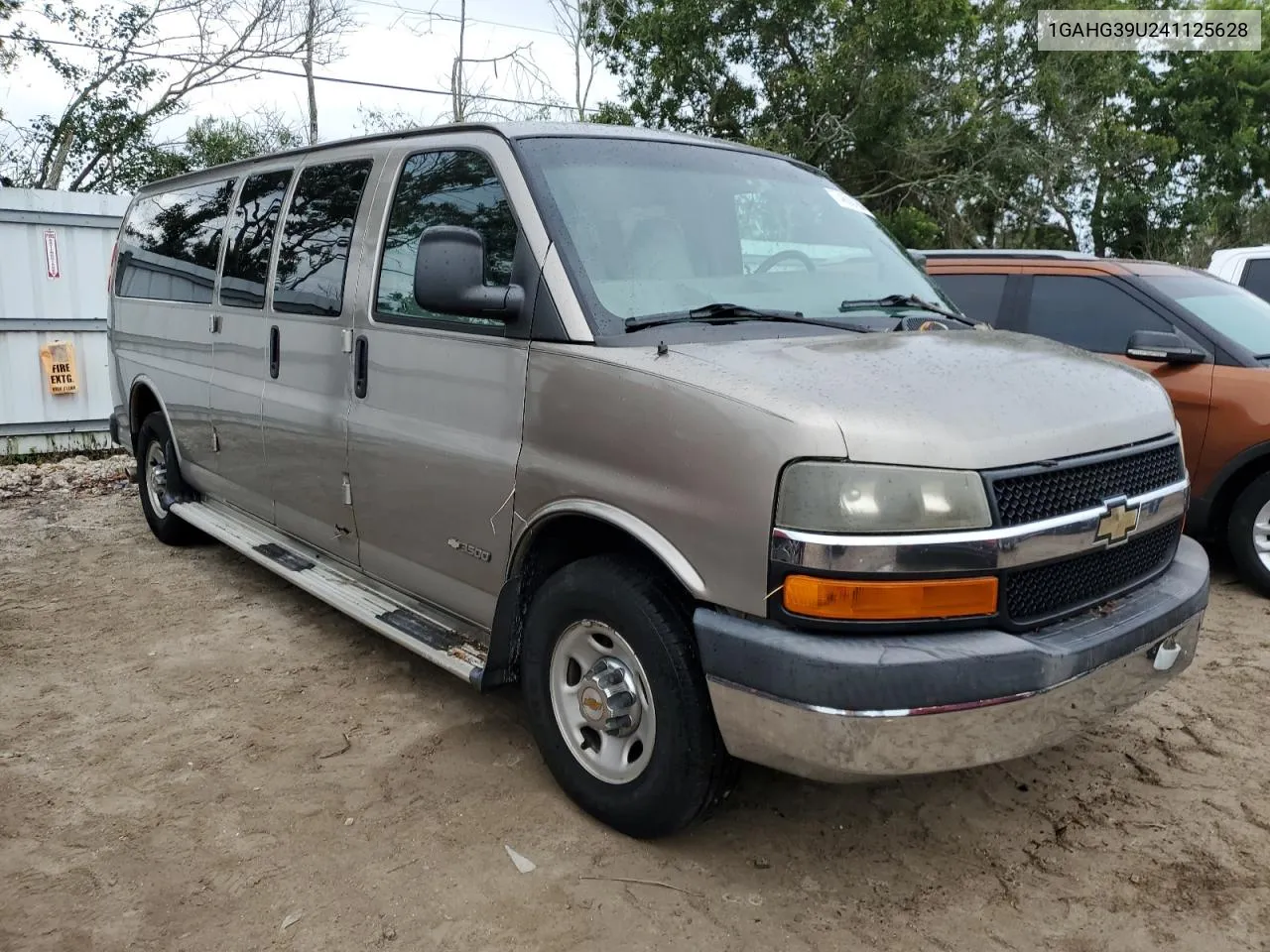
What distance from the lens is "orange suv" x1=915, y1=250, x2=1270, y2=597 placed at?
5.52m

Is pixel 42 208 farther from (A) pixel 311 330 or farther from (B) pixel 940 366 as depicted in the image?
(B) pixel 940 366

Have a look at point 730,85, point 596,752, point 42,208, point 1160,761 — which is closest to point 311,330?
point 596,752

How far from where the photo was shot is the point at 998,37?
19.2 m

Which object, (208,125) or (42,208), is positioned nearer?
(42,208)

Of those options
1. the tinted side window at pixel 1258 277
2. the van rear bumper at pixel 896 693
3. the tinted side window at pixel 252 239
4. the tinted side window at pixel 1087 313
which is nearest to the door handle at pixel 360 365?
the tinted side window at pixel 252 239

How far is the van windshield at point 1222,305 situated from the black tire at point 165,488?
5968 millimetres

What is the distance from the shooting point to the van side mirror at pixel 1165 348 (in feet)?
18.3

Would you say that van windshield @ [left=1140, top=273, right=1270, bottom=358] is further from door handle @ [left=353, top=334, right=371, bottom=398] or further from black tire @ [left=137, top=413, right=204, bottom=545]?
black tire @ [left=137, top=413, right=204, bottom=545]

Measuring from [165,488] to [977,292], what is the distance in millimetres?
5388

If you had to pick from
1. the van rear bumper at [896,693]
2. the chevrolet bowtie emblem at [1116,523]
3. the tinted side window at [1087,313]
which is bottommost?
the van rear bumper at [896,693]

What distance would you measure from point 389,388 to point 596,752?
153 cm

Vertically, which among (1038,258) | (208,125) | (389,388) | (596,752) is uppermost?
(208,125)

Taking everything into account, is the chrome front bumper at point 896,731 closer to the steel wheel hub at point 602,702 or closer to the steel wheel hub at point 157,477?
the steel wheel hub at point 602,702

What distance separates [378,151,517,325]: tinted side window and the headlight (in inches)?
51.5
